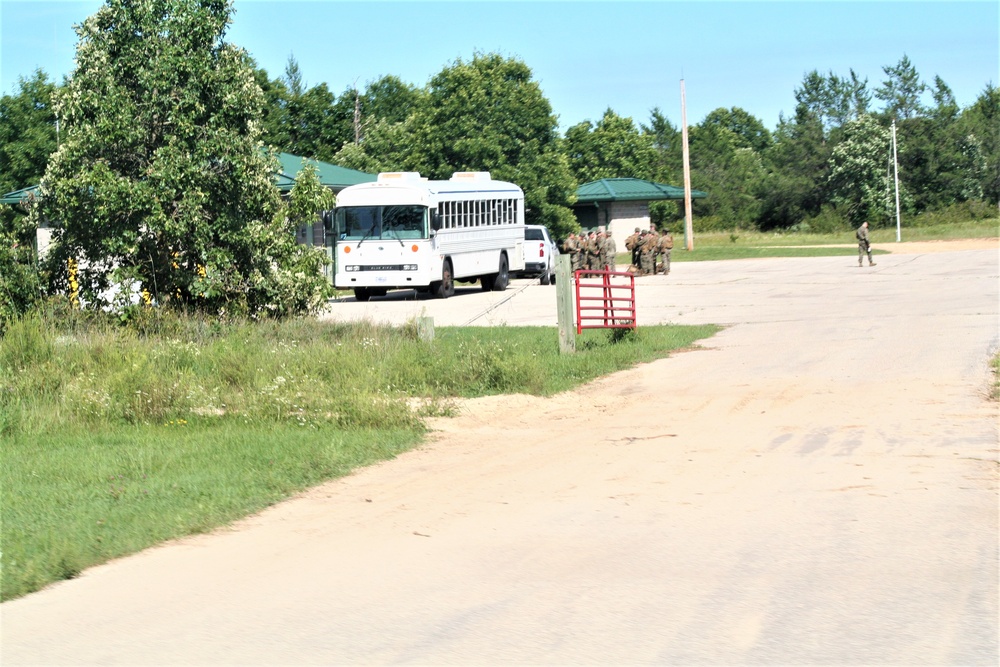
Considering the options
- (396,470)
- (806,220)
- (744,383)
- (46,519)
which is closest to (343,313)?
(744,383)

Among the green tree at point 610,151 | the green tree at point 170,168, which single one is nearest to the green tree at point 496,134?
the green tree at point 610,151

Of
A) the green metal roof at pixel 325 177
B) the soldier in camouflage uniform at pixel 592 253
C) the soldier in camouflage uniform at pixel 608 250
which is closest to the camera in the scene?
the soldier in camouflage uniform at pixel 608 250

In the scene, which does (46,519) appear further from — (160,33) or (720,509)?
(160,33)

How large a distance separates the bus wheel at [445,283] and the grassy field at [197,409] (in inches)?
502

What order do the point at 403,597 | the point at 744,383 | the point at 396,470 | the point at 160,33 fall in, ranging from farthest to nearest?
1. the point at 160,33
2. the point at 744,383
3. the point at 396,470
4. the point at 403,597

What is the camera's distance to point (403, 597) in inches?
245

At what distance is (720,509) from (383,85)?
81884 mm

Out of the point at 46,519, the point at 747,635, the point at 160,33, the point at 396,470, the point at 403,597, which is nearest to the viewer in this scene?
the point at 747,635

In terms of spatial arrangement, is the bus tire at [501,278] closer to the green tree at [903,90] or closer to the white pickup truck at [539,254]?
the white pickup truck at [539,254]

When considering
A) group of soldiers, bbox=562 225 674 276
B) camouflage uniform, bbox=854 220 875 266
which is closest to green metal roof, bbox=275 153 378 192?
group of soldiers, bbox=562 225 674 276

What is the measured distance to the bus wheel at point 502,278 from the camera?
34.8 m

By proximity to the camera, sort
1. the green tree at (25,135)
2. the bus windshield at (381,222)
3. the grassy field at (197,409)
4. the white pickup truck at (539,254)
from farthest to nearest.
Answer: the green tree at (25,135) < the white pickup truck at (539,254) < the bus windshield at (381,222) < the grassy field at (197,409)

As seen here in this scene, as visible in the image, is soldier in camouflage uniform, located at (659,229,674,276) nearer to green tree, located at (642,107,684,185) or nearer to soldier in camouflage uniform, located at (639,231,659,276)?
soldier in camouflage uniform, located at (639,231,659,276)

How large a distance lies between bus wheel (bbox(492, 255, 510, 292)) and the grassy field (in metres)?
16.2
